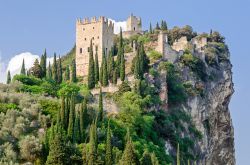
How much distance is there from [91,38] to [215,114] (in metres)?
17.0

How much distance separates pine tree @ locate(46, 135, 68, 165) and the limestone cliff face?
2825 cm

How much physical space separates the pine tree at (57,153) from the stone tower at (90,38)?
98.1 feet

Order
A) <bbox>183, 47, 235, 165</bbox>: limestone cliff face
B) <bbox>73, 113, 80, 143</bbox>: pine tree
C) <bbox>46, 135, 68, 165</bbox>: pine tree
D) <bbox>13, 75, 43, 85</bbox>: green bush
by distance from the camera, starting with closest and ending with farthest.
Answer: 1. <bbox>46, 135, 68, 165</bbox>: pine tree
2. <bbox>73, 113, 80, 143</bbox>: pine tree
3. <bbox>13, 75, 43, 85</bbox>: green bush
4. <bbox>183, 47, 235, 165</bbox>: limestone cliff face

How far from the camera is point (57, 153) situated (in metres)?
44.6

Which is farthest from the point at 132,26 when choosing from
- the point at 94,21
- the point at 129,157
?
the point at 129,157

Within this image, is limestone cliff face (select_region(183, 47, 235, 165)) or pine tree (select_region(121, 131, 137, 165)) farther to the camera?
limestone cliff face (select_region(183, 47, 235, 165))

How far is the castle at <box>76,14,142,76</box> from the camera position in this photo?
248 feet

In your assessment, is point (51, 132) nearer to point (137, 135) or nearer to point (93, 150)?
point (93, 150)

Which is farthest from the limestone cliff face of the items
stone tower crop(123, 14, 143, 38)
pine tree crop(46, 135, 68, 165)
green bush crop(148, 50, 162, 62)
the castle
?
pine tree crop(46, 135, 68, 165)

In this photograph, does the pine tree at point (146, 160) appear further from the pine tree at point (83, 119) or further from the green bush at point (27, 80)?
the green bush at point (27, 80)

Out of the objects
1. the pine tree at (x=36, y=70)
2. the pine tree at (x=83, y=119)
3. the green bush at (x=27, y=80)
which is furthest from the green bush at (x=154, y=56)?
the pine tree at (x=83, y=119)

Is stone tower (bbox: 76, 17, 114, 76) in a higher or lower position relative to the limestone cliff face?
higher

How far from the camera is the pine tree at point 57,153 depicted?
44.6 meters

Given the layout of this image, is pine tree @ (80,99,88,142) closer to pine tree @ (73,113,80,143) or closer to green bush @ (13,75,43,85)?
pine tree @ (73,113,80,143)
